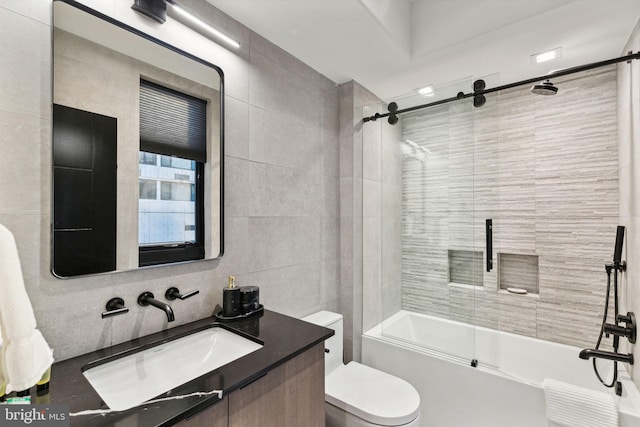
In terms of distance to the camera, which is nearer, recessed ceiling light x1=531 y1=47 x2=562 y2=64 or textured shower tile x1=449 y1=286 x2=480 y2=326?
recessed ceiling light x1=531 y1=47 x2=562 y2=64

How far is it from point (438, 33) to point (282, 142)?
1193mm

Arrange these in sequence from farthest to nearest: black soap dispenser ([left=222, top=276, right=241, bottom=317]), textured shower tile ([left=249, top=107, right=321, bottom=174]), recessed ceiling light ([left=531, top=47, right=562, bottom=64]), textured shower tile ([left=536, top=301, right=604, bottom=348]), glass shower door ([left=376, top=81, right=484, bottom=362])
Result: textured shower tile ([left=536, top=301, right=604, bottom=348]), glass shower door ([left=376, top=81, right=484, bottom=362]), recessed ceiling light ([left=531, top=47, right=562, bottom=64]), textured shower tile ([left=249, top=107, right=321, bottom=174]), black soap dispenser ([left=222, top=276, right=241, bottom=317])

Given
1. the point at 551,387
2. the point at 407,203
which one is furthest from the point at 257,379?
the point at 407,203

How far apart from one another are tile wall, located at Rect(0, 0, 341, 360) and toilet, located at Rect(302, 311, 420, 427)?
1.14ft

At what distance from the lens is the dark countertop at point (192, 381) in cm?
74

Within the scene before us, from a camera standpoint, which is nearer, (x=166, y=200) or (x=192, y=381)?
(x=192, y=381)

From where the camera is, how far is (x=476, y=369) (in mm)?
1908

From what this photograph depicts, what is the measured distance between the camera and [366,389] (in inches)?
70.2

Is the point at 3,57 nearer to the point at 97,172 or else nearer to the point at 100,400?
the point at 97,172

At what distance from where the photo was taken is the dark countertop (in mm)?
739

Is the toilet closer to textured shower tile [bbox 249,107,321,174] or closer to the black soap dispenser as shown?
the black soap dispenser

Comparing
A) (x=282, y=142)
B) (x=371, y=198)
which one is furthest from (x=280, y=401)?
(x=371, y=198)

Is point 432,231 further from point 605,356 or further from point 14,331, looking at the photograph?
point 14,331

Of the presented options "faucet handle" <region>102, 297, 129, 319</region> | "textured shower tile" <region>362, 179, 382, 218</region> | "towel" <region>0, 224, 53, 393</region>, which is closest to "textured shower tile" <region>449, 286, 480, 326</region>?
"textured shower tile" <region>362, 179, 382, 218</region>
